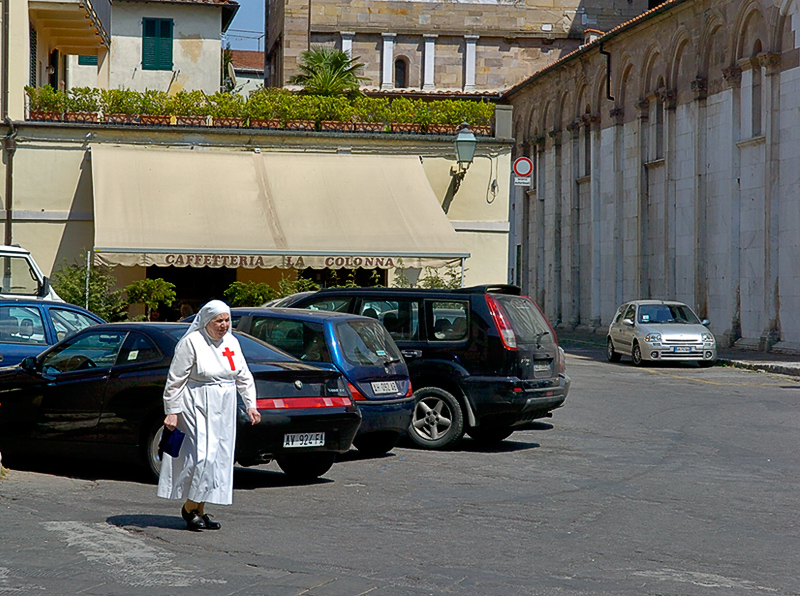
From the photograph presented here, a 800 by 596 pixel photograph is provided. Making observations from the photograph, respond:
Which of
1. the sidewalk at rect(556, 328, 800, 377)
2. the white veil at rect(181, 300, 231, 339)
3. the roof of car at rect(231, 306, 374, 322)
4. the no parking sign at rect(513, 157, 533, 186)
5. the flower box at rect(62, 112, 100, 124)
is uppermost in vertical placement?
the flower box at rect(62, 112, 100, 124)

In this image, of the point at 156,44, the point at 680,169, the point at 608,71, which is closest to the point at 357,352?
the point at 156,44

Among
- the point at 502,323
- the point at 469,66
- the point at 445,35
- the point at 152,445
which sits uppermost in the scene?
the point at 445,35

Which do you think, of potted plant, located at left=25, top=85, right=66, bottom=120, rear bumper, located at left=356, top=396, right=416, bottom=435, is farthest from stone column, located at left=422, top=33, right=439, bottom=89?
rear bumper, located at left=356, top=396, right=416, bottom=435

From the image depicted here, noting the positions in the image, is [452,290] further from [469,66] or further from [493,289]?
[469,66]

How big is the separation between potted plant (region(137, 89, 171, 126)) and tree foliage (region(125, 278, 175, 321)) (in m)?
4.23

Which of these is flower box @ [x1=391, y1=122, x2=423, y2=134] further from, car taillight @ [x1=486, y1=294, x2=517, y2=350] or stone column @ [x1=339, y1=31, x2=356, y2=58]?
stone column @ [x1=339, y1=31, x2=356, y2=58]

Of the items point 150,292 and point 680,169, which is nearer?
point 150,292

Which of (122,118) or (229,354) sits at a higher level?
(122,118)

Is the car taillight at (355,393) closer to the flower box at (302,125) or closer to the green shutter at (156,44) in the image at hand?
the flower box at (302,125)

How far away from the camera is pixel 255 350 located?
11.1 m

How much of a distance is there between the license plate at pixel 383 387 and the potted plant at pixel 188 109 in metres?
15.7

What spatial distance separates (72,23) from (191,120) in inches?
209

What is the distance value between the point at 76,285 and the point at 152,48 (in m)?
17.4

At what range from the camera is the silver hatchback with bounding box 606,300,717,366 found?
2917cm
